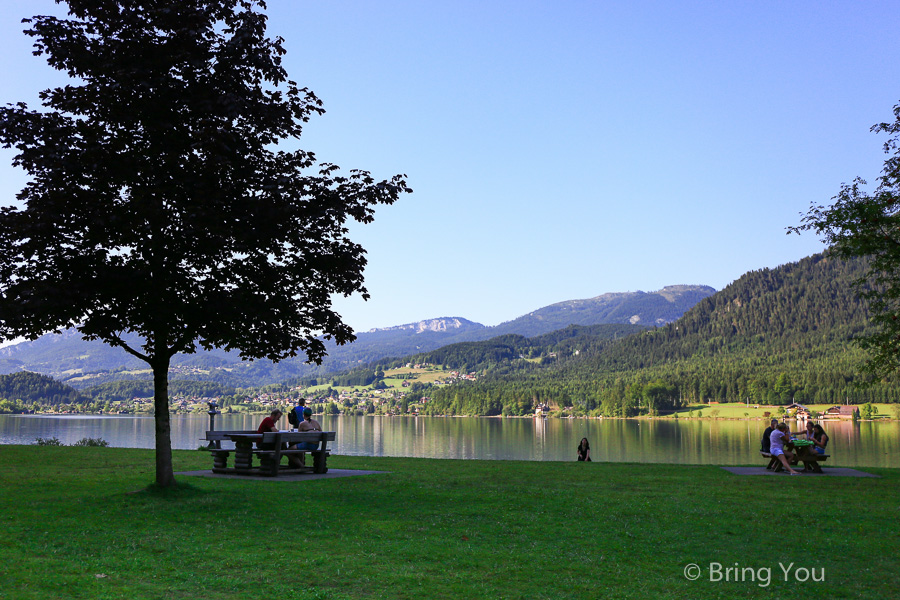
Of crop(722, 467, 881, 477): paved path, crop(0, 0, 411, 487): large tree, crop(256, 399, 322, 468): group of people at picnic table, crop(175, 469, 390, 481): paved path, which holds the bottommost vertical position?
crop(722, 467, 881, 477): paved path

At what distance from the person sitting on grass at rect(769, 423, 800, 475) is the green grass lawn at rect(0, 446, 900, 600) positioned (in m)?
3.65

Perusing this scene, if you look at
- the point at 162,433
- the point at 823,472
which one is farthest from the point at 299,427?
the point at 823,472

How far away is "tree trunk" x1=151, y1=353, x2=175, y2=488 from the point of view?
14.5 metres

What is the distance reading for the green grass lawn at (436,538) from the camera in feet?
24.8

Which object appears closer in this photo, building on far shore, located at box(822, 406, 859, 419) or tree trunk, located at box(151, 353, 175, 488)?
tree trunk, located at box(151, 353, 175, 488)

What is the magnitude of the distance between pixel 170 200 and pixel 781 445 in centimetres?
1876

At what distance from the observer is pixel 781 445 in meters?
22.2

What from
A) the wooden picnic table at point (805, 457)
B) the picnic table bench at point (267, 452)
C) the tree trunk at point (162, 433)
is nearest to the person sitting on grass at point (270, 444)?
the picnic table bench at point (267, 452)

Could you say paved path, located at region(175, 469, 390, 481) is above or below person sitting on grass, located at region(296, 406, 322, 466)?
below

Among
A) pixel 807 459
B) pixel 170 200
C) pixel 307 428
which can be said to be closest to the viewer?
pixel 170 200

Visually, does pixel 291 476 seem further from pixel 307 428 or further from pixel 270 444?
pixel 307 428

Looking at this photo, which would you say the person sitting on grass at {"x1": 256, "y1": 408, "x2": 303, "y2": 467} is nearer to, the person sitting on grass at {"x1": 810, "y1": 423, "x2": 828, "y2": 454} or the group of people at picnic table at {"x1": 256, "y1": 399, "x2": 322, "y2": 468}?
the group of people at picnic table at {"x1": 256, "y1": 399, "x2": 322, "y2": 468}

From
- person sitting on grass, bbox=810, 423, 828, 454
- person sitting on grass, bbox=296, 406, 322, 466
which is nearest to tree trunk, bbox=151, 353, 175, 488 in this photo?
person sitting on grass, bbox=296, 406, 322, 466

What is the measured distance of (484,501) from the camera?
1417 centimetres
